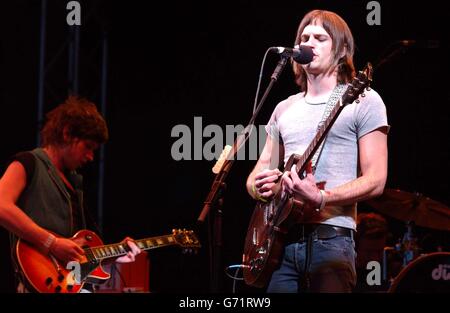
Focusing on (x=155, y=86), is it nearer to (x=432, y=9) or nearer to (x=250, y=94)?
(x=250, y=94)

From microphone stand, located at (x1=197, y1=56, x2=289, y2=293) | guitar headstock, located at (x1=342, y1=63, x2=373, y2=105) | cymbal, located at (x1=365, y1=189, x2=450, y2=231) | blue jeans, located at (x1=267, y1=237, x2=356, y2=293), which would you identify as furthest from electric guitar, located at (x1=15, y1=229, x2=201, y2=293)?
guitar headstock, located at (x1=342, y1=63, x2=373, y2=105)

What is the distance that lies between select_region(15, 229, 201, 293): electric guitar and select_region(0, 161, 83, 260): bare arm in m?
0.08

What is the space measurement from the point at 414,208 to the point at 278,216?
2.92 metres

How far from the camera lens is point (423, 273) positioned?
205 inches

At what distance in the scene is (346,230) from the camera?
10.2 feet

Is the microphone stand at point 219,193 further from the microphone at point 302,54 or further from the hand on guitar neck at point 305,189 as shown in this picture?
the hand on guitar neck at point 305,189

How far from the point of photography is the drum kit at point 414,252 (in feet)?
17.1

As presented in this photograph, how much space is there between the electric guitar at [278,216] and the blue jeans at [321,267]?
60 mm

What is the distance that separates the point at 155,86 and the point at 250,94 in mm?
1196

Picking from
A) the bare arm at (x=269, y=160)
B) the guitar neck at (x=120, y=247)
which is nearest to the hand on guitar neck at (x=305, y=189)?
the bare arm at (x=269, y=160)

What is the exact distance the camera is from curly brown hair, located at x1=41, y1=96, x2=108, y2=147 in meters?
5.02

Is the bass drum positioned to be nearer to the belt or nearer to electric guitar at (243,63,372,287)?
electric guitar at (243,63,372,287)
